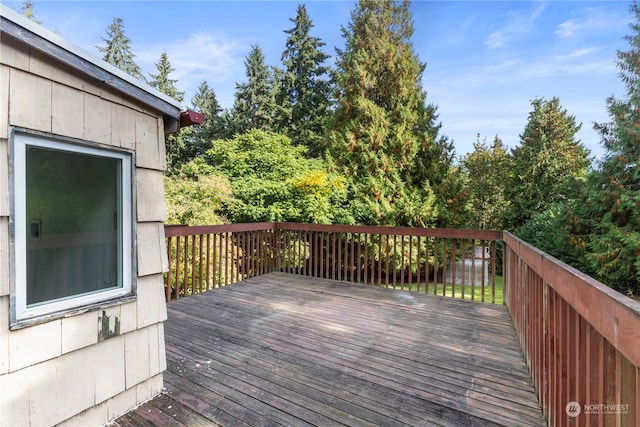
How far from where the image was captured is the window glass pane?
145 cm

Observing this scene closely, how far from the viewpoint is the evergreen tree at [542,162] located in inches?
412

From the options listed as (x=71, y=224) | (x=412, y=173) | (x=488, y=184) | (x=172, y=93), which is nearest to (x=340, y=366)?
(x=71, y=224)

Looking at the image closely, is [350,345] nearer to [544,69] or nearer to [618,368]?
[618,368]

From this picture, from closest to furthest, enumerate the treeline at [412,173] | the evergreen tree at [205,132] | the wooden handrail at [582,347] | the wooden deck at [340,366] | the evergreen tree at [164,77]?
the wooden handrail at [582,347]
the wooden deck at [340,366]
the treeline at [412,173]
the evergreen tree at [164,77]
the evergreen tree at [205,132]

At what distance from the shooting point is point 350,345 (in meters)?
2.62

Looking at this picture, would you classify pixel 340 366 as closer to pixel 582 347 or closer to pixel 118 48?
pixel 582 347

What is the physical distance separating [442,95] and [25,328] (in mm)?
10311

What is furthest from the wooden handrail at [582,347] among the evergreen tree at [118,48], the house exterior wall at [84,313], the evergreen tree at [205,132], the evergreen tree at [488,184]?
the evergreen tree at [118,48]

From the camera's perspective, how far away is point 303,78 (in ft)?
51.9

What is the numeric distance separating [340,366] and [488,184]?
12.0 metres

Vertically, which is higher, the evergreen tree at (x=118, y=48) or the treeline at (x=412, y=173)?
the evergreen tree at (x=118, y=48)

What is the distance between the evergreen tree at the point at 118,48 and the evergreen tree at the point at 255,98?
5.59 metres

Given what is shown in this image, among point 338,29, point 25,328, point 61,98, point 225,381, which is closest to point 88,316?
point 25,328
